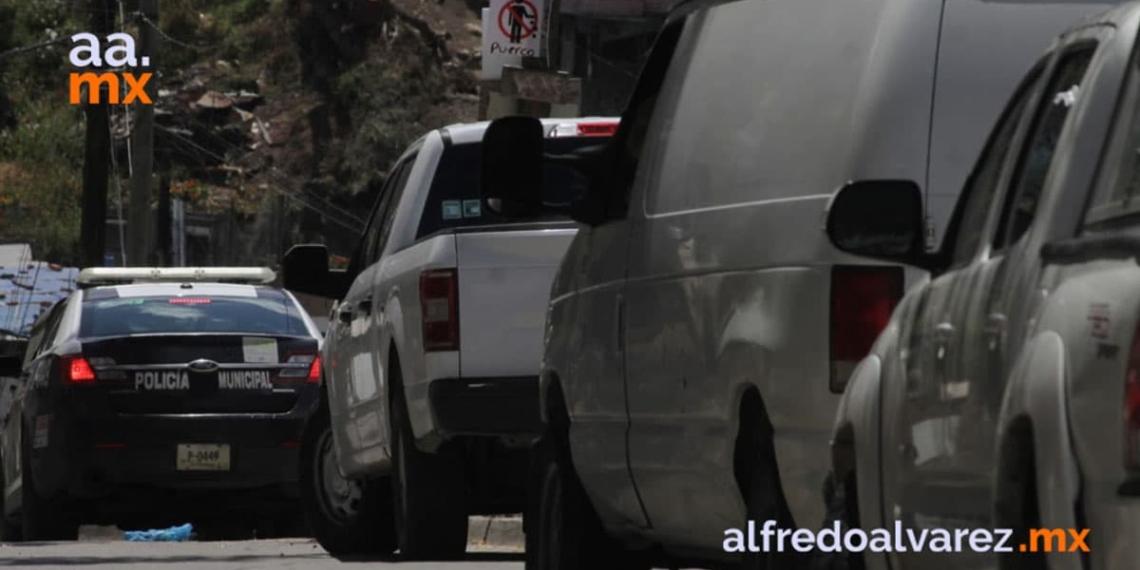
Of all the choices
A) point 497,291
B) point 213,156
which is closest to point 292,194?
point 213,156

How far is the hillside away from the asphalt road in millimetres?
46643

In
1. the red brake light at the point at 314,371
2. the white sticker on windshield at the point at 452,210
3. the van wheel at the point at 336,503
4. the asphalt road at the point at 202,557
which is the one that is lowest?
the asphalt road at the point at 202,557

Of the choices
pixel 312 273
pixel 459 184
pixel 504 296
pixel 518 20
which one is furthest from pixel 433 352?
pixel 518 20

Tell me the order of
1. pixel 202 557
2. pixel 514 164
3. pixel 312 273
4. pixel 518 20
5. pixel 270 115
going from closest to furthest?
pixel 514 164 → pixel 202 557 → pixel 312 273 → pixel 518 20 → pixel 270 115

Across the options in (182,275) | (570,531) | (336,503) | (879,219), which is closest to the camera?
(879,219)

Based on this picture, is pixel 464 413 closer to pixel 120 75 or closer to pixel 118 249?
pixel 120 75

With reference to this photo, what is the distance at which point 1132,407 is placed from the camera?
147 inches

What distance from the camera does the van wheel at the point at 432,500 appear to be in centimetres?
1115

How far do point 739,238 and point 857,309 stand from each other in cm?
63

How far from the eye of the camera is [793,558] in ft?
20.0

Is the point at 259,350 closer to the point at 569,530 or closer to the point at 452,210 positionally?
the point at 452,210

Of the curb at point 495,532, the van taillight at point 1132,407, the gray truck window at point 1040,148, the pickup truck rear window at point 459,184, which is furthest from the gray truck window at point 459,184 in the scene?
the van taillight at point 1132,407

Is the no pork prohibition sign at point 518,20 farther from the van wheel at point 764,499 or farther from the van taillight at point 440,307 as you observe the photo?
the van wheel at point 764,499

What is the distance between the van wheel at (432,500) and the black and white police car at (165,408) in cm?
A: 332
